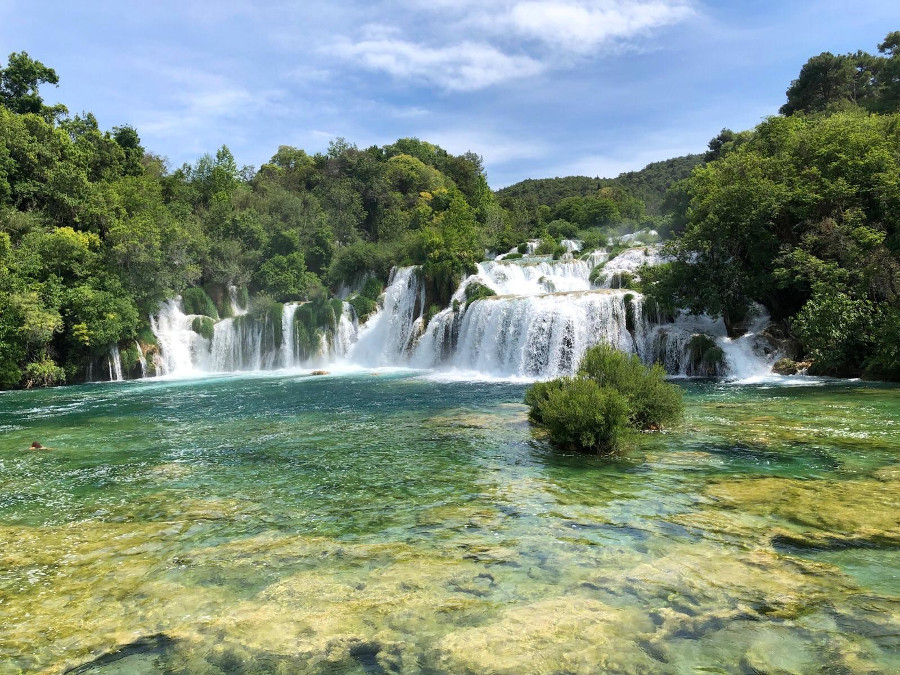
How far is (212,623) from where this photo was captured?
396cm

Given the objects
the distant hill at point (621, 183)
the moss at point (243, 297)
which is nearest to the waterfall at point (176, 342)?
the moss at point (243, 297)

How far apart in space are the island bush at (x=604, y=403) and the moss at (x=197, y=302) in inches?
1216

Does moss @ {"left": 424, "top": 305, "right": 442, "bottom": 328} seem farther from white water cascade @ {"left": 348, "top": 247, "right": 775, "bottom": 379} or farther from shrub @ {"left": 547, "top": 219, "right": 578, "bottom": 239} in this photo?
shrub @ {"left": 547, "top": 219, "right": 578, "bottom": 239}

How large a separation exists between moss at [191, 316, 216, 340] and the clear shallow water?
79.7 feet

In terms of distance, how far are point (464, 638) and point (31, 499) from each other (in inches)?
279

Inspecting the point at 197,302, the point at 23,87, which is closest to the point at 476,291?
the point at 197,302

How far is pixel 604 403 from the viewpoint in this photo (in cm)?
891

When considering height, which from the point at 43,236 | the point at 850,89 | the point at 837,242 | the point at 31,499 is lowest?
the point at 31,499

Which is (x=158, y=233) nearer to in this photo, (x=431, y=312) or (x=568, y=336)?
(x=431, y=312)

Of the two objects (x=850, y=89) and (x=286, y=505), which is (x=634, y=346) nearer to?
(x=286, y=505)

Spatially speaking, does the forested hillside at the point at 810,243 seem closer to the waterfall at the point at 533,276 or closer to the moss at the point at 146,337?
the waterfall at the point at 533,276

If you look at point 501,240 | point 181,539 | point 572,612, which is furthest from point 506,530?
point 501,240

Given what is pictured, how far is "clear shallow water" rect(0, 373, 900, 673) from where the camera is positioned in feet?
11.6

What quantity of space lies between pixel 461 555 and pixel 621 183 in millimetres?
96799
